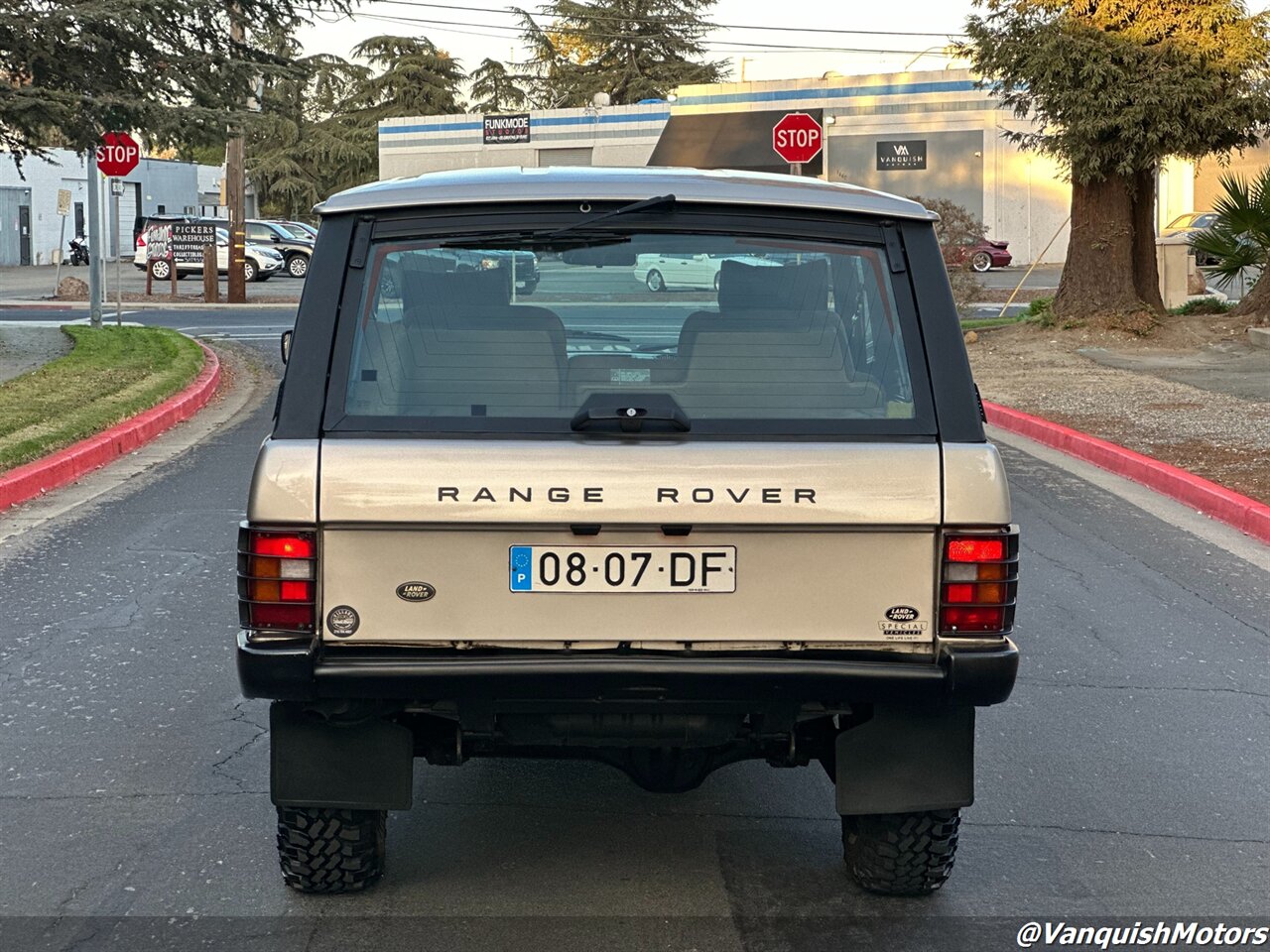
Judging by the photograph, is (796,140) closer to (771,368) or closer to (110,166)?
(110,166)

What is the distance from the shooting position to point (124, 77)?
787 inches

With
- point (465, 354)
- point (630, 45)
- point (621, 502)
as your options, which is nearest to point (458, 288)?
point (465, 354)

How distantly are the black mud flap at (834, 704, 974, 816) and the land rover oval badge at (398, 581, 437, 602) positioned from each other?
1.08m

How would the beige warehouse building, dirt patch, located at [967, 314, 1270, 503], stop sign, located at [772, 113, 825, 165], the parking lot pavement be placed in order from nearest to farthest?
1. dirt patch, located at [967, 314, 1270, 503]
2. stop sign, located at [772, 113, 825, 165]
3. the parking lot pavement
4. the beige warehouse building

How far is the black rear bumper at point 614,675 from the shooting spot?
3646 millimetres

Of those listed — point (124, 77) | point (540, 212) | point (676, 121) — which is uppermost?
point (676, 121)

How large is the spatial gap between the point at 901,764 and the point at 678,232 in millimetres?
1382

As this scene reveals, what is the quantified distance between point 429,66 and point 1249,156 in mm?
38937

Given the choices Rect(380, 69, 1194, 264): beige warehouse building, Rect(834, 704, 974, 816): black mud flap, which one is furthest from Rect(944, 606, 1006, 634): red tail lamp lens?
Rect(380, 69, 1194, 264): beige warehouse building

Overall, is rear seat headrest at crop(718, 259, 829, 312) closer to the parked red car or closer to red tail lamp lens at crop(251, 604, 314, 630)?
red tail lamp lens at crop(251, 604, 314, 630)

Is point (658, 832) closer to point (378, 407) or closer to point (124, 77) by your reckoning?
point (378, 407)

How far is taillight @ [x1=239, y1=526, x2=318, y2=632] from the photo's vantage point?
3.64m

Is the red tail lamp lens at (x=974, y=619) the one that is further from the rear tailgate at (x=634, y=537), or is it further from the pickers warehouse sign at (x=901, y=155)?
the pickers warehouse sign at (x=901, y=155)

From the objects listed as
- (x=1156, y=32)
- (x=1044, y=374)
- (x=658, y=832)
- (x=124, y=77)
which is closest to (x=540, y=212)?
(x=658, y=832)
